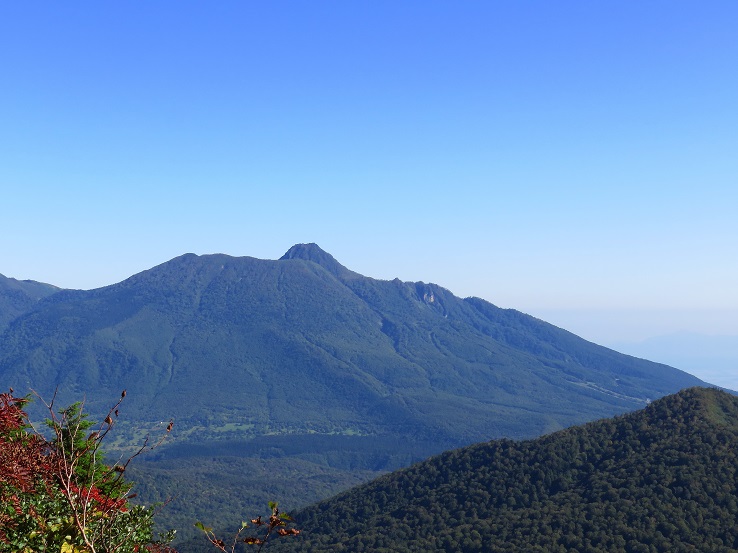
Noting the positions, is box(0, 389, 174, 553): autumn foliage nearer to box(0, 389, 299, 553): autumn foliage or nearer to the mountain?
box(0, 389, 299, 553): autumn foliage

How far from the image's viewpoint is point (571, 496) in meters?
82.3

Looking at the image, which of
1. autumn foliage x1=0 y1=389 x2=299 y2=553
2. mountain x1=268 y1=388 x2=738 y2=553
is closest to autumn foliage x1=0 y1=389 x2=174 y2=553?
autumn foliage x1=0 y1=389 x2=299 y2=553

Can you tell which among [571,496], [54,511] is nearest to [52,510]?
[54,511]

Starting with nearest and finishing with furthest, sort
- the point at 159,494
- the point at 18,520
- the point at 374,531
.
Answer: the point at 18,520 → the point at 374,531 → the point at 159,494

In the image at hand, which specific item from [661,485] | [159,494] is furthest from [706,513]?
[159,494]

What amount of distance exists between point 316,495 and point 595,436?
366 feet

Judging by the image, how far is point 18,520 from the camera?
32.6 ft

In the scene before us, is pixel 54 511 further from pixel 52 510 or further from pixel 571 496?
pixel 571 496

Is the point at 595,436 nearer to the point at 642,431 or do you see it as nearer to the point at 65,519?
the point at 642,431

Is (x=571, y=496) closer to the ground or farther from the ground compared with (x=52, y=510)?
closer to the ground

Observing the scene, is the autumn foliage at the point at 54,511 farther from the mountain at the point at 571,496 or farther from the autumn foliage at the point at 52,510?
the mountain at the point at 571,496

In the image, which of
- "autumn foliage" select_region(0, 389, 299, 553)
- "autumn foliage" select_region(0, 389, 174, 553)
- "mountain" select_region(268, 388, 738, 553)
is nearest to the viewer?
"autumn foliage" select_region(0, 389, 299, 553)

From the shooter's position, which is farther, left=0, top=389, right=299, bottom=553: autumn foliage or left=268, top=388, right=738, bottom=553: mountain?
left=268, top=388, right=738, bottom=553: mountain

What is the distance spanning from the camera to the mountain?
68.0 m
